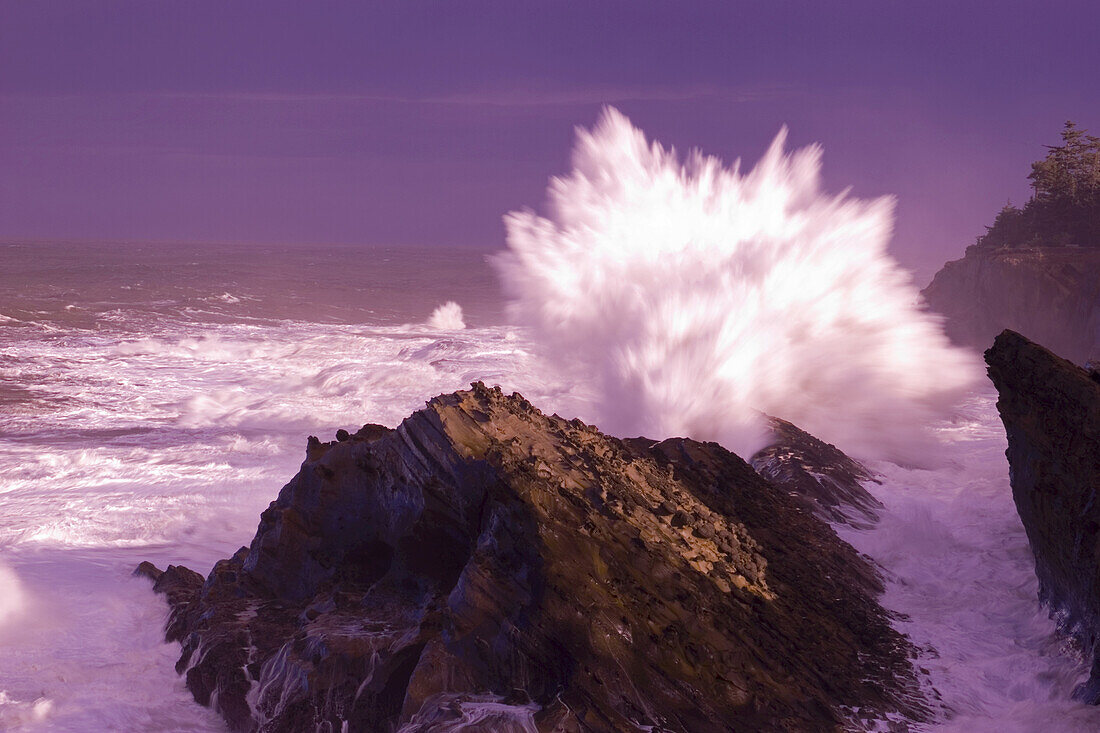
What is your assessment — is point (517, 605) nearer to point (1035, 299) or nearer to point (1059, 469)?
point (1059, 469)

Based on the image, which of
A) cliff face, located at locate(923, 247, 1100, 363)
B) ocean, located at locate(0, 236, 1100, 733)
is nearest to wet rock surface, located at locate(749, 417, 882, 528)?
ocean, located at locate(0, 236, 1100, 733)

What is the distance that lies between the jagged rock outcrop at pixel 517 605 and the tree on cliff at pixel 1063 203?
1568 inches

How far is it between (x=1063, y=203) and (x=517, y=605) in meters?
47.4

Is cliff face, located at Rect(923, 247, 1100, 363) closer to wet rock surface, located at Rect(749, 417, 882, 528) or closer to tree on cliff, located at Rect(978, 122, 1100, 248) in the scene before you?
tree on cliff, located at Rect(978, 122, 1100, 248)

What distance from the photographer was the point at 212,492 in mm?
19828

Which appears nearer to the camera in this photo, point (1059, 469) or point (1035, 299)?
point (1059, 469)

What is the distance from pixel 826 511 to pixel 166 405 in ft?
74.8

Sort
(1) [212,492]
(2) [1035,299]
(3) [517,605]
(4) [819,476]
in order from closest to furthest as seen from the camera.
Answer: (3) [517,605] < (4) [819,476] < (1) [212,492] < (2) [1035,299]

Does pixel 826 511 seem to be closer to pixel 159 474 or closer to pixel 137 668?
pixel 137 668

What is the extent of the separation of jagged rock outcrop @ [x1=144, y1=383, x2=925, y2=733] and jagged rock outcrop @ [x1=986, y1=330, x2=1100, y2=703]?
6.03 ft

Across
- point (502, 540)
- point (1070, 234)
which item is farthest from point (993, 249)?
point (502, 540)

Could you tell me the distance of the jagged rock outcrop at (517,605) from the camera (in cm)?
754

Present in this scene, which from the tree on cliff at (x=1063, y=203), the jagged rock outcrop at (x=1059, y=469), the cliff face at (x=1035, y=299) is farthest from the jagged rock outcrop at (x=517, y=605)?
the tree on cliff at (x=1063, y=203)

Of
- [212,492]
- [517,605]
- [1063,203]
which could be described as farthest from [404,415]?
[1063,203]
